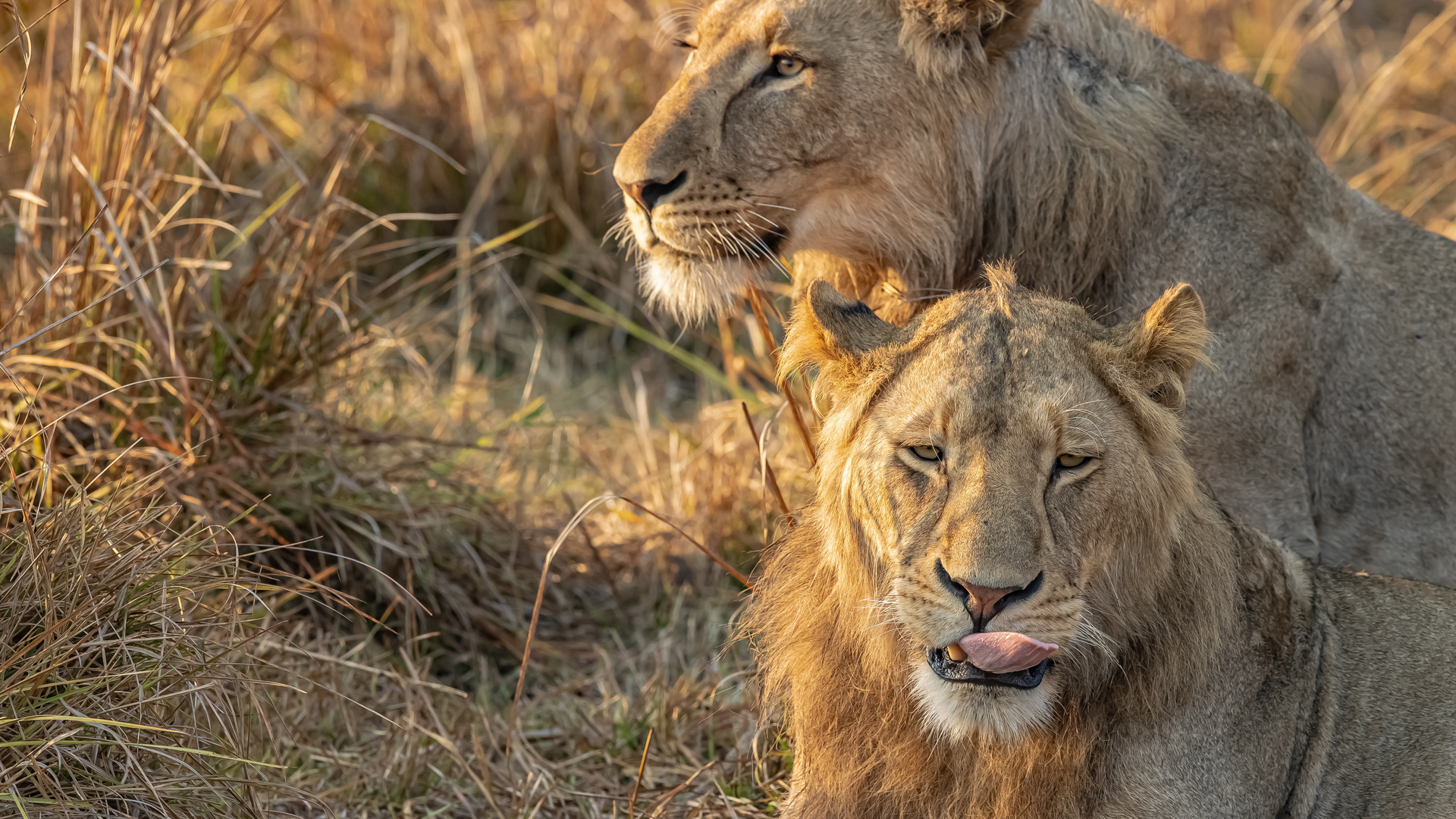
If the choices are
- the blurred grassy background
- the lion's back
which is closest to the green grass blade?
the blurred grassy background

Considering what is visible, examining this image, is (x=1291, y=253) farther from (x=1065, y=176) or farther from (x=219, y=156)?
(x=219, y=156)

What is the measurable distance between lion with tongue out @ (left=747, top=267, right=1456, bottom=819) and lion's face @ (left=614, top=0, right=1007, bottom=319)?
78cm

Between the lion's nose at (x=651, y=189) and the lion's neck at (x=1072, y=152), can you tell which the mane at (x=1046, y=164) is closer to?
the lion's neck at (x=1072, y=152)

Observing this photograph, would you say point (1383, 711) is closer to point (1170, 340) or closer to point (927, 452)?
point (1170, 340)

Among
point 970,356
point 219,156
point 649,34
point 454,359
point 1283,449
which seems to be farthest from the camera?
point 649,34

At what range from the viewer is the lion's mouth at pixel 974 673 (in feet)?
8.56

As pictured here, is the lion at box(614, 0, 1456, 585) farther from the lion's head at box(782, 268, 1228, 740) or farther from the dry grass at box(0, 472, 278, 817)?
the dry grass at box(0, 472, 278, 817)

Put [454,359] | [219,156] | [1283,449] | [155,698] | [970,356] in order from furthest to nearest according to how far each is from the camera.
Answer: [454,359], [219,156], [1283,449], [155,698], [970,356]

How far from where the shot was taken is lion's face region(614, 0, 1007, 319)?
376cm

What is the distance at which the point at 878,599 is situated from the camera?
2840 millimetres

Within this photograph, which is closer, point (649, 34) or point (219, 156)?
point (219, 156)

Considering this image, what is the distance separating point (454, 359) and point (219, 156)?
181 cm

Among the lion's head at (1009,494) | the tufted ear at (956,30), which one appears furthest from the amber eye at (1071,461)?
the tufted ear at (956,30)

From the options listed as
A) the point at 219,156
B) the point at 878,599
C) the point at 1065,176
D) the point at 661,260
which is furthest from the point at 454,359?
the point at 878,599
